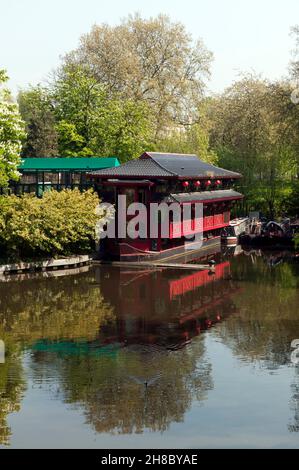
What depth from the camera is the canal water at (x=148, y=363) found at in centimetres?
1935

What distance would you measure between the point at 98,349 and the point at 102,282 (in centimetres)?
1527

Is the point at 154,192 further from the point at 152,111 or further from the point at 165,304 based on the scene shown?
the point at 152,111

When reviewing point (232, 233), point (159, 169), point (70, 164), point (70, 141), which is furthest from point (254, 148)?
point (159, 169)

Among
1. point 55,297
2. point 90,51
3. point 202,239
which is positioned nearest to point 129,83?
point 90,51

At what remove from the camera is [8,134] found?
157 ft

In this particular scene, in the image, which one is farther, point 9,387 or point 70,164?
point 70,164

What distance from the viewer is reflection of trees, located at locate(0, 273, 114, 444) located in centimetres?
2366

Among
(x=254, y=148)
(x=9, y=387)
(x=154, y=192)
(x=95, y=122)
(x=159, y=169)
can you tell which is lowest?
(x=9, y=387)

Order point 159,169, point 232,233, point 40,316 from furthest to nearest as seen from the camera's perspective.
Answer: point 232,233
point 159,169
point 40,316

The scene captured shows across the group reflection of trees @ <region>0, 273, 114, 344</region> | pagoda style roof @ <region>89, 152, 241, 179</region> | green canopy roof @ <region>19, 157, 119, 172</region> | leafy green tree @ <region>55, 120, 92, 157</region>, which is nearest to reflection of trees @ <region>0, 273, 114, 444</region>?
reflection of trees @ <region>0, 273, 114, 344</region>

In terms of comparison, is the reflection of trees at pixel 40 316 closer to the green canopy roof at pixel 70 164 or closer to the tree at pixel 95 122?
the green canopy roof at pixel 70 164

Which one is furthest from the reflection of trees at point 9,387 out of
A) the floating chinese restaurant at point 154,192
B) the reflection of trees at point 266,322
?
the floating chinese restaurant at point 154,192

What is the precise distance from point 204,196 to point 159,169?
26.1 ft

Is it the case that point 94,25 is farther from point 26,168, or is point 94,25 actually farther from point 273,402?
point 273,402
